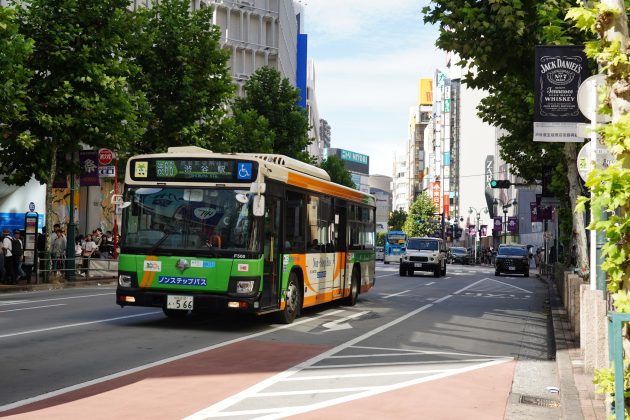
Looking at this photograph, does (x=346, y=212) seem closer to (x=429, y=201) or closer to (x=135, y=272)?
(x=135, y=272)

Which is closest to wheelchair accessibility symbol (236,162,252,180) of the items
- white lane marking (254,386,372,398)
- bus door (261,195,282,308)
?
bus door (261,195,282,308)

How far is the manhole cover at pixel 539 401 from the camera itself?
9.03 metres

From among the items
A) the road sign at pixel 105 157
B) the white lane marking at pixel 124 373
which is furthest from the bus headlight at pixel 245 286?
the road sign at pixel 105 157

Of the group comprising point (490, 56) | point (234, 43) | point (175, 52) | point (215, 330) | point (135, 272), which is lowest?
point (215, 330)

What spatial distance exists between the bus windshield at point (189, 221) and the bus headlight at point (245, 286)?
0.51 meters

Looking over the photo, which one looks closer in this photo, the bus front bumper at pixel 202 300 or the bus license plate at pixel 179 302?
the bus front bumper at pixel 202 300

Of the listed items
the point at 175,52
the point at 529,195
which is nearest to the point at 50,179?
the point at 175,52

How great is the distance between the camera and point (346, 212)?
67.7 feet

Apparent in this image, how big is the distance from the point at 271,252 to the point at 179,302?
1748 mm

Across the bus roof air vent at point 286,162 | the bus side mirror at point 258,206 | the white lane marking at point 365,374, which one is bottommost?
the white lane marking at point 365,374

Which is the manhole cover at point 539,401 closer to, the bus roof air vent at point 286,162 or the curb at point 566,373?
the curb at point 566,373

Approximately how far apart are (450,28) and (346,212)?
4.87 m

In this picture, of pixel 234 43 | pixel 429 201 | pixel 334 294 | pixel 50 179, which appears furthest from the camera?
pixel 429 201

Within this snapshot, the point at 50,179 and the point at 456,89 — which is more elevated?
the point at 456,89
